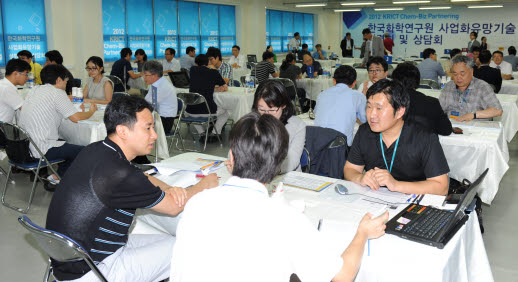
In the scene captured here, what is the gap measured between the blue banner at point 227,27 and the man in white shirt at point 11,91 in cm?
928

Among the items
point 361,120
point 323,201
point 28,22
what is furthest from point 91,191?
point 28,22

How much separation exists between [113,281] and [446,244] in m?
1.31

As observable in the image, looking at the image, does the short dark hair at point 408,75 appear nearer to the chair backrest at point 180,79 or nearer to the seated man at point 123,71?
the chair backrest at point 180,79

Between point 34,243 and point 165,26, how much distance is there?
366 inches

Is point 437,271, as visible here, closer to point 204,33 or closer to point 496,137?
point 496,137

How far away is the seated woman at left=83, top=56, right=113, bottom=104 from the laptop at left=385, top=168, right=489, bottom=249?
14.2ft

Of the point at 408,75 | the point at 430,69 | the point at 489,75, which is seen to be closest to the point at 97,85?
the point at 408,75

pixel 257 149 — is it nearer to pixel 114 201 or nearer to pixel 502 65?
pixel 114 201

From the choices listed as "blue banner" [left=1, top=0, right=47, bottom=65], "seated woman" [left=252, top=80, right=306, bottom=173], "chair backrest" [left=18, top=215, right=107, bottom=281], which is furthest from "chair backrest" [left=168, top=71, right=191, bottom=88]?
"chair backrest" [left=18, top=215, right=107, bottom=281]

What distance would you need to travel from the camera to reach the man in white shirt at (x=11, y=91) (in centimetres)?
463

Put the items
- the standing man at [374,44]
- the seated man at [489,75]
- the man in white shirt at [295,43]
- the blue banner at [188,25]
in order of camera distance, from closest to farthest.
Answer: the seated man at [489,75], the standing man at [374,44], the blue banner at [188,25], the man in white shirt at [295,43]

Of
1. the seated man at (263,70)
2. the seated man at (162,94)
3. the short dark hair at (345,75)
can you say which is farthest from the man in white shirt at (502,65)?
the seated man at (162,94)

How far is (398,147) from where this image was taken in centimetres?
246

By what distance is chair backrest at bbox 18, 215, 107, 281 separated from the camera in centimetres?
166
